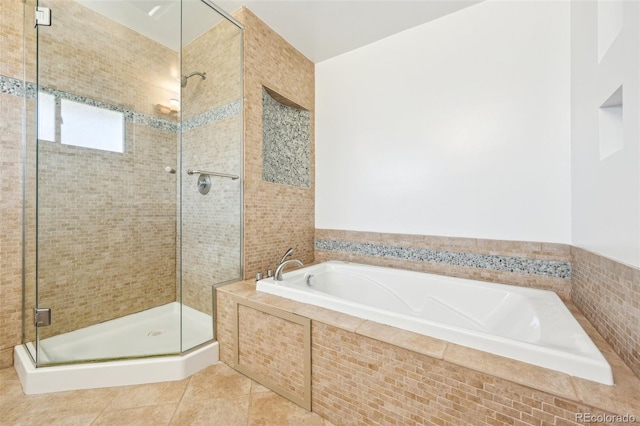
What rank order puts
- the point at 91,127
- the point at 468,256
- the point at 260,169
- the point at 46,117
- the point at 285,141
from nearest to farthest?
the point at 46,117 < the point at 468,256 < the point at 91,127 < the point at 260,169 < the point at 285,141

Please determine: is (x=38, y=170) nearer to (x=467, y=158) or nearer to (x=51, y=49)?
(x=51, y=49)

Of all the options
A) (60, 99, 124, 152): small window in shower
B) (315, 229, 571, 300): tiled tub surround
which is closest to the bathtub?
(315, 229, 571, 300): tiled tub surround

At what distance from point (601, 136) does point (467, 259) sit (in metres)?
1.02

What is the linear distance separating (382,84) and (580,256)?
1.85 metres

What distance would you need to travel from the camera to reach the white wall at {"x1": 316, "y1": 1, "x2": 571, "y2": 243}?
1.70 meters

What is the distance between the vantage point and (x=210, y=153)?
216cm

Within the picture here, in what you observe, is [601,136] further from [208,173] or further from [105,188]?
[105,188]

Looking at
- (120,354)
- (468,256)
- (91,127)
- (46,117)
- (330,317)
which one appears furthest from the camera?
(91,127)

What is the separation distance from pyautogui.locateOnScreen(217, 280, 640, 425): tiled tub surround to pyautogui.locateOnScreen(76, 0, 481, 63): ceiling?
218 cm

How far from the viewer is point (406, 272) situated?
2.00 meters

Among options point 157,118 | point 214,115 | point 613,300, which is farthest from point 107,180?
point 613,300

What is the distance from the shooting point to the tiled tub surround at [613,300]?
0.91 meters

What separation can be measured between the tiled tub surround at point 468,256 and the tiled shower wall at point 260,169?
48 cm

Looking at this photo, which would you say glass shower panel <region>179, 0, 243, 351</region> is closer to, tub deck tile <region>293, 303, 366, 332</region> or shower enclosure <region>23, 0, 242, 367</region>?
shower enclosure <region>23, 0, 242, 367</region>
